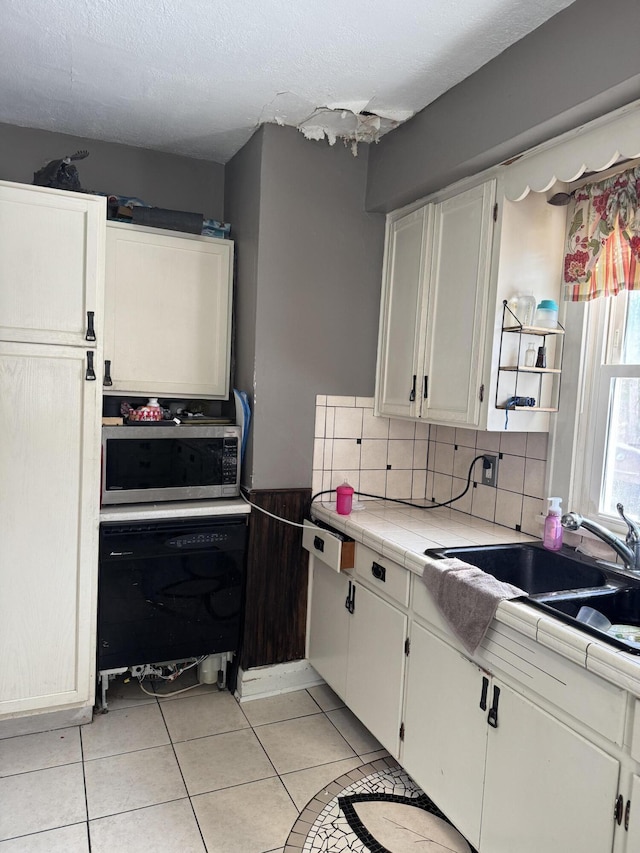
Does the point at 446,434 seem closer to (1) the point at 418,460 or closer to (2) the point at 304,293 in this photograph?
(1) the point at 418,460

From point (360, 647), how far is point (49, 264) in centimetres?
183

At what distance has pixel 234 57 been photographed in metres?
2.00

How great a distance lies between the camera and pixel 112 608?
236cm

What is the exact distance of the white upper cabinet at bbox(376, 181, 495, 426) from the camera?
2158 mm

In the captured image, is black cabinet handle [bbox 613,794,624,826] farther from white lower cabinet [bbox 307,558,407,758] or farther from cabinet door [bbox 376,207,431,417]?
cabinet door [bbox 376,207,431,417]

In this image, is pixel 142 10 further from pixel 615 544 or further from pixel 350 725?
pixel 350 725

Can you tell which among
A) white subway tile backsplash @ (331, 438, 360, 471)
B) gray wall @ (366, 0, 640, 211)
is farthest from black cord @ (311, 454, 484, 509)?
gray wall @ (366, 0, 640, 211)

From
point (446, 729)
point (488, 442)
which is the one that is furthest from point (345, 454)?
point (446, 729)

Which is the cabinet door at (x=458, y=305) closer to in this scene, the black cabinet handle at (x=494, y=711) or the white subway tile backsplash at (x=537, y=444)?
the white subway tile backsplash at (x=537, y=444)

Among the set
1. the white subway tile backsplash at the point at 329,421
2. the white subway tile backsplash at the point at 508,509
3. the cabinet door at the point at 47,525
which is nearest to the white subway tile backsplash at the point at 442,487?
the white subway tile backsplash at the point at 508,509

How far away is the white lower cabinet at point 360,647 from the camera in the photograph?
2.04m

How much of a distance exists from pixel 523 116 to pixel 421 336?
90cm

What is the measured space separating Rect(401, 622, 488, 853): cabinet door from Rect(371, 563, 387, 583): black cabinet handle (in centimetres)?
21

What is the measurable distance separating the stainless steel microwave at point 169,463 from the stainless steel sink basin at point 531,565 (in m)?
1.00
